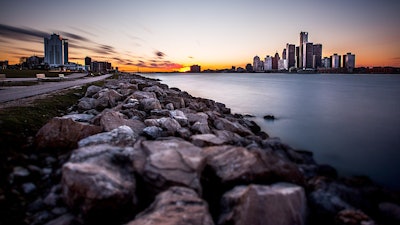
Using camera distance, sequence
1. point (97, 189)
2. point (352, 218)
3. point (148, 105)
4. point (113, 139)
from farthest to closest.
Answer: point (148, 105) < point (113, 139) < point (352, 218) < point (97, 189)

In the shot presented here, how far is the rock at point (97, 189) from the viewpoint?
366 cm

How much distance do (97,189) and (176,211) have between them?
3.87 ft

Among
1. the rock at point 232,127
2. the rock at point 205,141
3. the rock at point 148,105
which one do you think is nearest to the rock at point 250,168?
the rock at point 205,141

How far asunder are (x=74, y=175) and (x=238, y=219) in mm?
2454

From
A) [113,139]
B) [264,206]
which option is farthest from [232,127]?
[264,206]

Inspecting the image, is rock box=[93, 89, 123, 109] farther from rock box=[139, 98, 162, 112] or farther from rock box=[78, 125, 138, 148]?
rock box=[78, 125, 138, 148]

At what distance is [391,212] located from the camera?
181 inches

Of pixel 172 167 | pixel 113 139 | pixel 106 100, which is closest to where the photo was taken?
pixel 172 167

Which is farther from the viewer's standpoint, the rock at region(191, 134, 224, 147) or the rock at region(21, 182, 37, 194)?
the rock at region(191, 134, 224, 147)

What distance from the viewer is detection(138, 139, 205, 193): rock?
13.5 feet

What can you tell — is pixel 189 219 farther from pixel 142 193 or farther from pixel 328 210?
pixel 328 210

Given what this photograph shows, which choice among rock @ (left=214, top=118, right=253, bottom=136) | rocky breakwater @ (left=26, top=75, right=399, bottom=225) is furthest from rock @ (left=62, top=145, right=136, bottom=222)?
rock @ (left=214, top=118, right=253, bottom=136)

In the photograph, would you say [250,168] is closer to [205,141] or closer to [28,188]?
[205,141]

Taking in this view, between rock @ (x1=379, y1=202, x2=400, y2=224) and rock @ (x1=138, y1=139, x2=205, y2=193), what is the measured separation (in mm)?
3395
